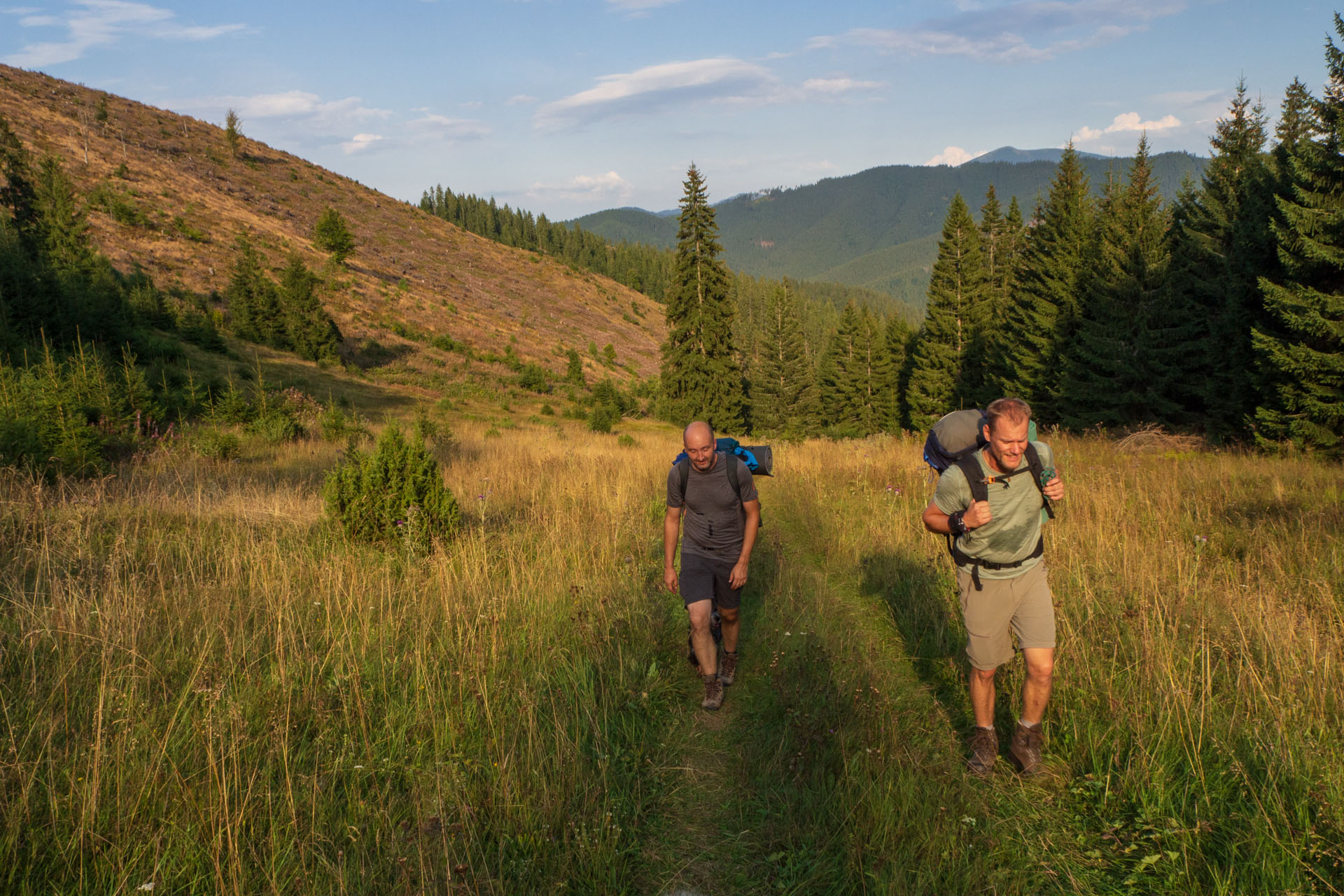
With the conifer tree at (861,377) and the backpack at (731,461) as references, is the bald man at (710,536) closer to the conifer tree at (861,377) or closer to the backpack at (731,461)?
the backpack at (731,461)

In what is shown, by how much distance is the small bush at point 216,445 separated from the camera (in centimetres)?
1224

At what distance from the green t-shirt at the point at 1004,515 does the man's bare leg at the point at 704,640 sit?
1826 millimetres

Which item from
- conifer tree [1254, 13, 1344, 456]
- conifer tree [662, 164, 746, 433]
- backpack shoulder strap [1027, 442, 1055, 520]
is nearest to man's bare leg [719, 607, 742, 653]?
backpack shoulder strap [1027, 442, 1055, 520]

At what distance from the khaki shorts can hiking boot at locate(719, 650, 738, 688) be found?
1.88 metres

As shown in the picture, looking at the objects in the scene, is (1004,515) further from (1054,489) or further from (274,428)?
(274,428)

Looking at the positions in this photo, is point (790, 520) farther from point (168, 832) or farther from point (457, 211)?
point (457, 211)

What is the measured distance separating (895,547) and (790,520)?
232 cm

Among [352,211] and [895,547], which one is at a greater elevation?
[352,211]

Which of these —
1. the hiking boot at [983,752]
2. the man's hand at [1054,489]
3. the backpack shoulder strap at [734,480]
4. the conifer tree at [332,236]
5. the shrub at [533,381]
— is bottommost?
the hiking boot at [983,752]

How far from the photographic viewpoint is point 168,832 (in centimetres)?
275

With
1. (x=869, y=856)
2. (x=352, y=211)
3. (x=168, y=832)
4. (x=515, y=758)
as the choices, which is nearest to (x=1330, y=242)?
(x=869, y=856)

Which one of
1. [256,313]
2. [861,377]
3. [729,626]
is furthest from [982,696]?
[861,377]

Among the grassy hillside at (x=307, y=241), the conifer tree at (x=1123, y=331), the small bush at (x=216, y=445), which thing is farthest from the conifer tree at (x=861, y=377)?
the small bush at (x=216, y=445)

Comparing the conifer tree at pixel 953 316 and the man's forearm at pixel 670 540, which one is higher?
Result: the conifer tree at pixel 953 316
